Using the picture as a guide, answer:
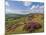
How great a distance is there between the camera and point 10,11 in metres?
1.35

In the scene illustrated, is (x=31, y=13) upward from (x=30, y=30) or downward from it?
upward

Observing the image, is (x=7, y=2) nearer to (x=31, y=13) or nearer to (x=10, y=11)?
(x=10, y=11)

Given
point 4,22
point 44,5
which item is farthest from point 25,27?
point 44,5

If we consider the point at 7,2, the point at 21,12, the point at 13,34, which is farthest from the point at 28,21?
the point at 7,2

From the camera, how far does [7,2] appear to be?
1.34m

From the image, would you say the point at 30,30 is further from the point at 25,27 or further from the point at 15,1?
the point at 15,1

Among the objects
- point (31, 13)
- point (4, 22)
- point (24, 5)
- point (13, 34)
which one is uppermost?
point (24, 5)

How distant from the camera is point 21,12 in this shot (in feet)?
4.51

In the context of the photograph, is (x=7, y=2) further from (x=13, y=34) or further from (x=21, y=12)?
(x=13, y=34)

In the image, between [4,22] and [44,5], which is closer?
[4,22]

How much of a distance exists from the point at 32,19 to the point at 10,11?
0.35 metres

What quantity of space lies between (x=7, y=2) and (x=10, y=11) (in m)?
0.14

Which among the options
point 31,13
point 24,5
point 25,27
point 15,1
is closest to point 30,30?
point 25,27

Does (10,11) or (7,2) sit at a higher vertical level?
(7,2)
